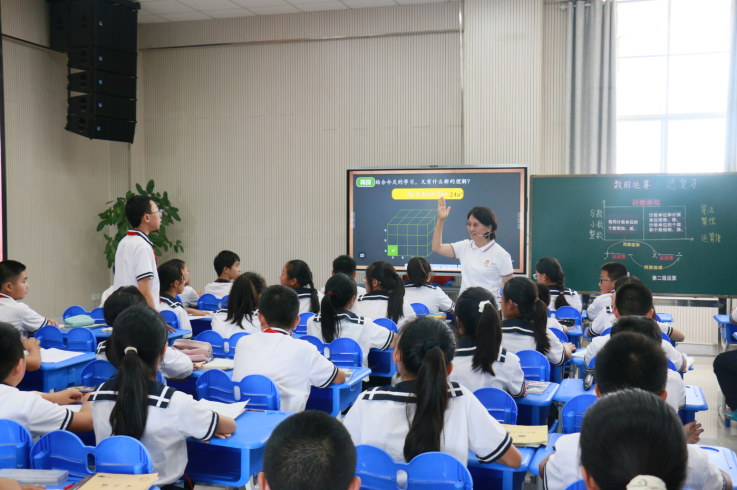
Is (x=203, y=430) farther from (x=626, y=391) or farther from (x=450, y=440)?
(x=626, y=391)

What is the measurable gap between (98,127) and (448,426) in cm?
596

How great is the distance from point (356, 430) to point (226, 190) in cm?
629

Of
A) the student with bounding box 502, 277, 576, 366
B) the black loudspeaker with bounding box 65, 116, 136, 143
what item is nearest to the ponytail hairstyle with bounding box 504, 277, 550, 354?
the student with bounding box 502, 277, 576, 366

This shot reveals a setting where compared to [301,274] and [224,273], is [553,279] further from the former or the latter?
[224,273]

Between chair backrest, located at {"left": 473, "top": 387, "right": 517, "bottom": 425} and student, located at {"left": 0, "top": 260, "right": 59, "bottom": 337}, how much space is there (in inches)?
114

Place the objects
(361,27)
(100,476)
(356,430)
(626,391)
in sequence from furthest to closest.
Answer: (361,27) → (356,430) → (100,476) → (626,391)

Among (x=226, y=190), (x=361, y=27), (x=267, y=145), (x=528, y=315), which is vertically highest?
(x=361, y=27)

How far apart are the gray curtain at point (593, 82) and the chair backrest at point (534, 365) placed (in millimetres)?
4206

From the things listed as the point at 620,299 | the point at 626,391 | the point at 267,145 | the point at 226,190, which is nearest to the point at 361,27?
the point at 267,145

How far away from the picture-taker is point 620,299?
3.13 m

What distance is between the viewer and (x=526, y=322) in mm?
2998

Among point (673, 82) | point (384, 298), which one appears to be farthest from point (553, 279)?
point (673, 82)

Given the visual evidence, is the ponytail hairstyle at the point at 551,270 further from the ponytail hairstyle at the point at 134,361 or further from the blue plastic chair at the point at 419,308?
the ponytail hairstyle at the point at 134,361

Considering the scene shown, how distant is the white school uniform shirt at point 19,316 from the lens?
3693 millimetres
